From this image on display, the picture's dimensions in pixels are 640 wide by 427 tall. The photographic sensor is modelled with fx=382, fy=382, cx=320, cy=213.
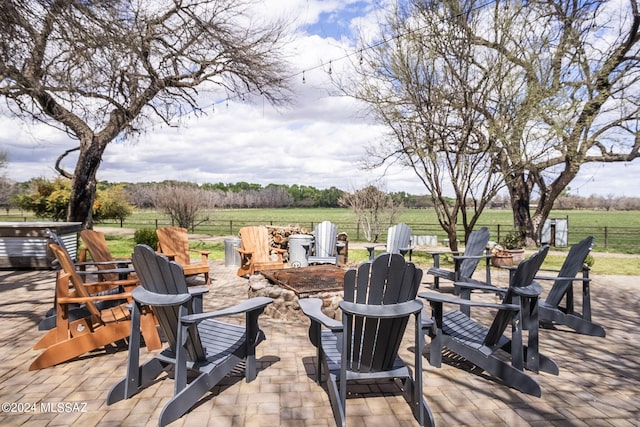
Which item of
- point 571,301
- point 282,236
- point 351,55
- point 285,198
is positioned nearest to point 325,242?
point 282,236

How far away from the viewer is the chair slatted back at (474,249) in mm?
5663

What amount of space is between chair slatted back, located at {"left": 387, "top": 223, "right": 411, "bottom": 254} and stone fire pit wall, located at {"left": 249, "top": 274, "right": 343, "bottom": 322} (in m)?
2.95

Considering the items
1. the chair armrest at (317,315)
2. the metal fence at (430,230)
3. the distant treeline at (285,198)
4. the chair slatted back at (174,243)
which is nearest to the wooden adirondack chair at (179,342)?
the chair armrest at (317,315)

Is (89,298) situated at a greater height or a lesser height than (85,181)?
lesser

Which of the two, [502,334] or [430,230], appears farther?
[430,230]

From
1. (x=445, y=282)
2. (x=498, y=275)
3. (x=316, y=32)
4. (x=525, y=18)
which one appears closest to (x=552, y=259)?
(x=498, y=275)

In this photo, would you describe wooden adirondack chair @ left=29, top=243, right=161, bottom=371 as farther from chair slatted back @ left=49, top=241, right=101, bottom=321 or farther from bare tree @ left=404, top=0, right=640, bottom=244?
bare tree @ left=404, top=0, right=640, bottom=244

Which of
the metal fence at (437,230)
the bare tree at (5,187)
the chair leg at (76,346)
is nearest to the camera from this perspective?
the chair leg at (76,346)

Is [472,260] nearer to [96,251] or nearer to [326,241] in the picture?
[326,241]

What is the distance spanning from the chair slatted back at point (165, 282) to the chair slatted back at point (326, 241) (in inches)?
200

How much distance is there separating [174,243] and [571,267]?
18.6 feet

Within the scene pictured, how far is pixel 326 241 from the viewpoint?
7.54m

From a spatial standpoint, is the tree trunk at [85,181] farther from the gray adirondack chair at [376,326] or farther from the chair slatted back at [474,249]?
the gray adirondack chair at [376,326]

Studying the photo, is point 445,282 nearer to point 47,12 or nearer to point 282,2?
point 47,12
